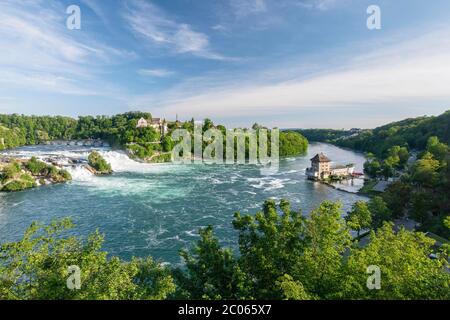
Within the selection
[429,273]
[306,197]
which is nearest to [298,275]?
[429,273]

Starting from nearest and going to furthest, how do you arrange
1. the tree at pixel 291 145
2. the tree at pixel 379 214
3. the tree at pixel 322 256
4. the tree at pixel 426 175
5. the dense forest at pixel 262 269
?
the dense forest at pixel 262 269, the tree at pixel 322 256, the tree at pixel 379 214, the tree at pixel 426 175, the tree at pixel 291 145

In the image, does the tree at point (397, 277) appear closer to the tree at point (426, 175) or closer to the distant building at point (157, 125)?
the tree at point (426, 175)

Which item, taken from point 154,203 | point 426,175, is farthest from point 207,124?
point 426,175

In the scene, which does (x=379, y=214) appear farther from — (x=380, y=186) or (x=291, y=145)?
(x=291, y=145)

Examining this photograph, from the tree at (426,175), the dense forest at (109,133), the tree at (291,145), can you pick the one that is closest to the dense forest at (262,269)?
the tree at (426,175)

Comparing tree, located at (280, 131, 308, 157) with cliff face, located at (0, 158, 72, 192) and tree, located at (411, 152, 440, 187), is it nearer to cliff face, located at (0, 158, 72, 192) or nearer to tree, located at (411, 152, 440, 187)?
tree, located at (411, 152, 440, 187)

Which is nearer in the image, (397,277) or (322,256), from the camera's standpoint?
(397,277)

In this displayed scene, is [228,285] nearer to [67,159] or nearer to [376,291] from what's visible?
[376,291]
